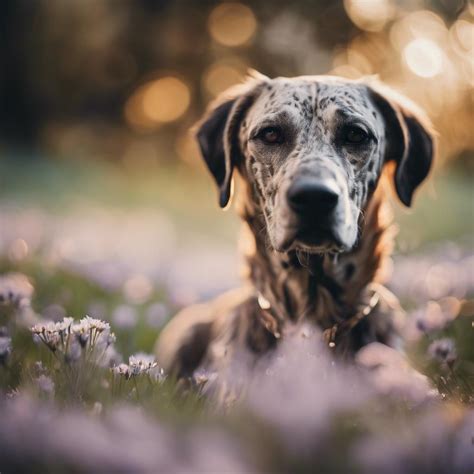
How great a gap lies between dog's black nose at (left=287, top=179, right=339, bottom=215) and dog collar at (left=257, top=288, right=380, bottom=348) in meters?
0.70

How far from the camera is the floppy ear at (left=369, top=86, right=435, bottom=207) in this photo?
12.4 feet

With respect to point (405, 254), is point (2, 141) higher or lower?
higher

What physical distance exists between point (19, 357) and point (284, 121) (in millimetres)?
2010

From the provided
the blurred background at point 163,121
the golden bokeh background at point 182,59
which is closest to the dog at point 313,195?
the blurred background at point 163,121

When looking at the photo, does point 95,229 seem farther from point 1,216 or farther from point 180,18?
point 180,18

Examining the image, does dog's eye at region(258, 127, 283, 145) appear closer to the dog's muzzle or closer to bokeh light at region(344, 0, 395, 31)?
the dog's muzzle

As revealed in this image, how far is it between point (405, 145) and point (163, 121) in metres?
9.26

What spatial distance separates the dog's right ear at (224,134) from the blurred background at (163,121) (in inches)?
10.6

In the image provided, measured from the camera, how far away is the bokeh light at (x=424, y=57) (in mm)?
4410

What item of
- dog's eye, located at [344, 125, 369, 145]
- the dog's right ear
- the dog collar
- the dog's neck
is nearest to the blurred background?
the dog's right ear

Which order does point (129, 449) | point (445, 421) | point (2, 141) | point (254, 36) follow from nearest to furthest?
point (129, 449) → point (445, 421) → point (254, 36) → point (2, 141)

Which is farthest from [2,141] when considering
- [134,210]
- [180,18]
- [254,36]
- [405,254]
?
[405,254]

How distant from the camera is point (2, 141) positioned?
15320 millimetres

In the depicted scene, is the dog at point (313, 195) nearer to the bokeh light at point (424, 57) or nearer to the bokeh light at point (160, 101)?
the bokeh light at point (424, 57)
